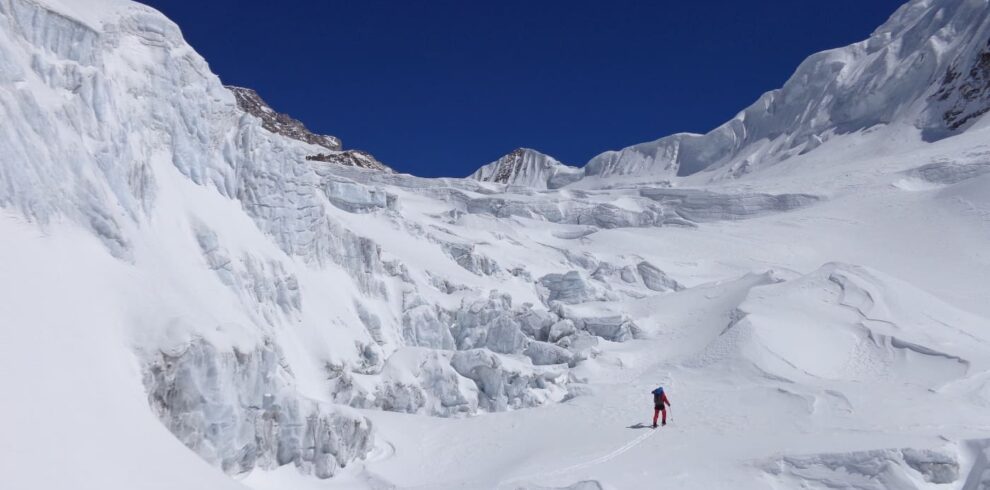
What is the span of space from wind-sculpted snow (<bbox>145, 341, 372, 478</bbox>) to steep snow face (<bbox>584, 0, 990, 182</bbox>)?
71236 millimetres

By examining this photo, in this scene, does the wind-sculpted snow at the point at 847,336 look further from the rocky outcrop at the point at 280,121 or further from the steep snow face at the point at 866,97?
the rocky outcrop at the point at 280,121

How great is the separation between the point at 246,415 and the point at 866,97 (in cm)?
8395

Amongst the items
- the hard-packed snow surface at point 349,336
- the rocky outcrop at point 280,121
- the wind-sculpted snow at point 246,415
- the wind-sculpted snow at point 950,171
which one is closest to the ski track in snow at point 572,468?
the hard-packed snow surface at point 349,336

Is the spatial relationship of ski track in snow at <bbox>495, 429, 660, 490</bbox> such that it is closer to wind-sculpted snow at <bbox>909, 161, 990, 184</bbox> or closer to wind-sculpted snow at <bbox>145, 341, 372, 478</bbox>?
wind-sculpted snow at <bbox>145, 341, 372, 478</bbox>

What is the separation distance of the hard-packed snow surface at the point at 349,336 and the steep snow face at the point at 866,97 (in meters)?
38.6

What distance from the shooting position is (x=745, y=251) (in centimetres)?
4766

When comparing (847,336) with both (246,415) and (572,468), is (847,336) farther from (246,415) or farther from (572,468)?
(246,415)

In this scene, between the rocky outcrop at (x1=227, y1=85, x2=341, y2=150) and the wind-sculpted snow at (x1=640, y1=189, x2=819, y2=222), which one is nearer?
the wind-sculpted snow at (x1=640, y1=189, x2=819, y2=222)

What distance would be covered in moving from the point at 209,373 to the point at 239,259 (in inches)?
293

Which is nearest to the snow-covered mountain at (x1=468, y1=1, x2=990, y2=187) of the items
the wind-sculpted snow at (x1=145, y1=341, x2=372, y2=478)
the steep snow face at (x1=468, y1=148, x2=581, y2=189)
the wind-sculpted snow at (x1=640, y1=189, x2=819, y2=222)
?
the steep snow face at (x1=468, y1=148, x2=581, y2=189)

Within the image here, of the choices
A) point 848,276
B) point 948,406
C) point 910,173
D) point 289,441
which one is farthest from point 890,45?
point 289,441

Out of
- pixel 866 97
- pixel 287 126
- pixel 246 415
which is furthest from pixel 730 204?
pixel 287 126

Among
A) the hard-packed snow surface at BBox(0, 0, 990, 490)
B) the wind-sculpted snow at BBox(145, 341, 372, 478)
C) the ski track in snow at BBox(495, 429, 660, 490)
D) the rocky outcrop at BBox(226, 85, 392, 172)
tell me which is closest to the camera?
the hard-packed snow surface at BBox(0, 0, 990, 490)

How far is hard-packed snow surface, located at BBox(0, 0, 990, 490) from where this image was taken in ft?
37.1
